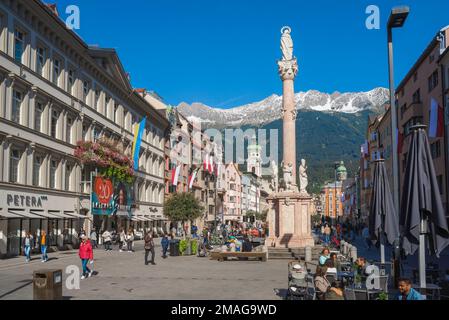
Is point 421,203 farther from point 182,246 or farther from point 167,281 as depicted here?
point 182,246

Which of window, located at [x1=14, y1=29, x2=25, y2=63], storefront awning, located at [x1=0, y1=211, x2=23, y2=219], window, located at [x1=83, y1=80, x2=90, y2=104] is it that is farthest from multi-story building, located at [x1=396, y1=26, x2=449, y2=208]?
storefront awning, located at [x1=0, y1=211, x2=23, y2=219]

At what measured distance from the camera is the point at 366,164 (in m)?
89.2

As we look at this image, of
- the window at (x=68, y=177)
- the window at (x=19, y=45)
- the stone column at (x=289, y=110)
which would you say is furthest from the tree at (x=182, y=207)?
the window at (x=19, y=45)

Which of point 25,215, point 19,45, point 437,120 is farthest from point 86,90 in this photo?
point 437,120

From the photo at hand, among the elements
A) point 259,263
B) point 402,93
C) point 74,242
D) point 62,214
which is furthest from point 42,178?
point 402,93

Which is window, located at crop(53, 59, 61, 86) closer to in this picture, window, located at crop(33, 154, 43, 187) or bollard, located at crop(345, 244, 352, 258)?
window, located at crop(33, 154, 43, 187)

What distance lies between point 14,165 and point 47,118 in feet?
17.9

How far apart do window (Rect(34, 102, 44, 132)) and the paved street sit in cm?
1116

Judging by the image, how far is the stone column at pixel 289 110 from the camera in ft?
107

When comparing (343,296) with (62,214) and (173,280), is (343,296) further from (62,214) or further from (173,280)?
(62,214)

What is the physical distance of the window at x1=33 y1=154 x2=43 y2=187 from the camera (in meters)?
34.7

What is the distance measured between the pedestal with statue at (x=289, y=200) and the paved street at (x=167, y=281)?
168 inches

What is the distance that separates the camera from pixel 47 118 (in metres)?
36.3

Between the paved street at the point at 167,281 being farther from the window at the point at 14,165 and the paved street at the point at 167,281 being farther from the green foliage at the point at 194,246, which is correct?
the green foliage at the point at 194,246
